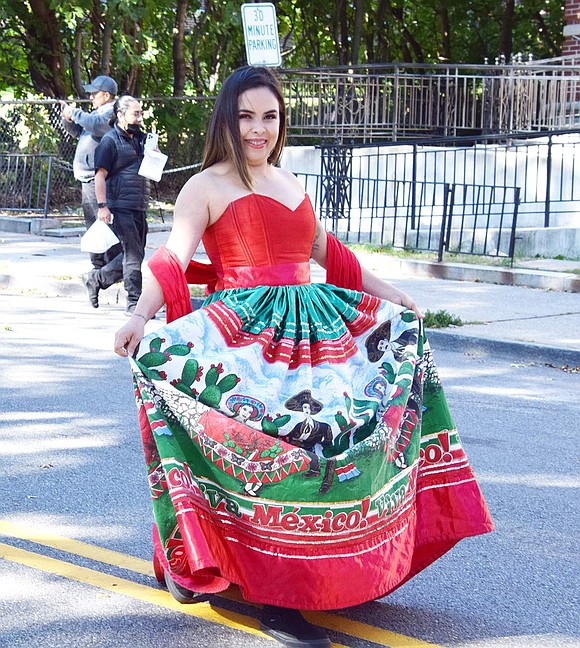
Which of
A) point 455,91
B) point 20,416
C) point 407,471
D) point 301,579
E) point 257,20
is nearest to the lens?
point 301,579

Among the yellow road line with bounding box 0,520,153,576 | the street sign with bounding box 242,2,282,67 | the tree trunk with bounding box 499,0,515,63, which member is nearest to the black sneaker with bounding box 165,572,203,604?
the yellow road line with bounding box 0,520,153,576

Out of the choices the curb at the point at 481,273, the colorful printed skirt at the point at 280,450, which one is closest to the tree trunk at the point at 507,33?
the curb at the point at 481,273

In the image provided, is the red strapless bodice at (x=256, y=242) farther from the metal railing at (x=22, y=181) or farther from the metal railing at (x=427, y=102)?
the metal railing at (x=427, y=102)

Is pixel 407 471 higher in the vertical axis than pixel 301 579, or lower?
higher

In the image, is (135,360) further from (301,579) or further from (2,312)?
(2,312)

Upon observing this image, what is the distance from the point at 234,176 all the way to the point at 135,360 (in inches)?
29.2

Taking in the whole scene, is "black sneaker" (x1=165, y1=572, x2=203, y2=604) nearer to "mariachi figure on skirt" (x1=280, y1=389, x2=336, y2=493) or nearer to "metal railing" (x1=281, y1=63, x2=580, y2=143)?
"mariachi figure on skirt" (x1=280, y1=389, x2=336, y2=493)

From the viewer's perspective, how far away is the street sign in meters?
13.4

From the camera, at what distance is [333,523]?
364 cm

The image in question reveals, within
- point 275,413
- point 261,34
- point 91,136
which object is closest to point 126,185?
point 91,136

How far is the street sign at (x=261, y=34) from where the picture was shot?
13.4 meters

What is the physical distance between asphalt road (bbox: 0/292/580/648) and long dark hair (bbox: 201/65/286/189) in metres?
1.51

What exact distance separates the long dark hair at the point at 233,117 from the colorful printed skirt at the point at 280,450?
1.48ft

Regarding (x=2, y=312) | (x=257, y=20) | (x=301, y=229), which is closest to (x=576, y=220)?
(x=257, y=20)
